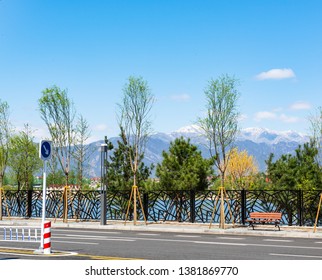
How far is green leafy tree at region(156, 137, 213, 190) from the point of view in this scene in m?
45.5

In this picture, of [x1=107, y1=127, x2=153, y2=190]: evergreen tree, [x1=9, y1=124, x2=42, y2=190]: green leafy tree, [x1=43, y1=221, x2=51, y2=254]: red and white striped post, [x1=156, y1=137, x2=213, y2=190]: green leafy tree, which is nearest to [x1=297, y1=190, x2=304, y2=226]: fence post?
[x1=43, y1=221, x2=51, y2=254]: red and white striped post

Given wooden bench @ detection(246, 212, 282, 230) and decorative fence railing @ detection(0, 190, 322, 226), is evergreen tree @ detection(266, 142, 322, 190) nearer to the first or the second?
decorative fence railing @ detection(0, 190, 322, 226)

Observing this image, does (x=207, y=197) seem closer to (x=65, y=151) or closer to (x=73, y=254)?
(x=65, y=151)

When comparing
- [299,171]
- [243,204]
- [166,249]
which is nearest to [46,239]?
[166,249]

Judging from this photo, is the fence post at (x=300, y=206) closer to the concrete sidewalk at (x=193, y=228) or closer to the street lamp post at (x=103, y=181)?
the concrete sidewalk at (x=193, y=228)

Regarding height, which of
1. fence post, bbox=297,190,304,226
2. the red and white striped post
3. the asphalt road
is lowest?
the asphalt road

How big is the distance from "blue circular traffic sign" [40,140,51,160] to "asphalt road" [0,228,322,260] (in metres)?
2.63

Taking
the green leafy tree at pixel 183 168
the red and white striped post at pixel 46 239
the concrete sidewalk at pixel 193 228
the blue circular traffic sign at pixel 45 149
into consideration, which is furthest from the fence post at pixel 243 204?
the green leafy tree at pixel 183 168

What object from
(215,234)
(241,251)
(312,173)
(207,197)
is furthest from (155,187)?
(241,251)

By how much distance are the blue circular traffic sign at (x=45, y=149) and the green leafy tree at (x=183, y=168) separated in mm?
29049

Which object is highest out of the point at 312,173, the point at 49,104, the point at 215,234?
the point at 49,104

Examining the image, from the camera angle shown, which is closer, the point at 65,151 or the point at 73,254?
the point at 73,254

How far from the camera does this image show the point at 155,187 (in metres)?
46.9
